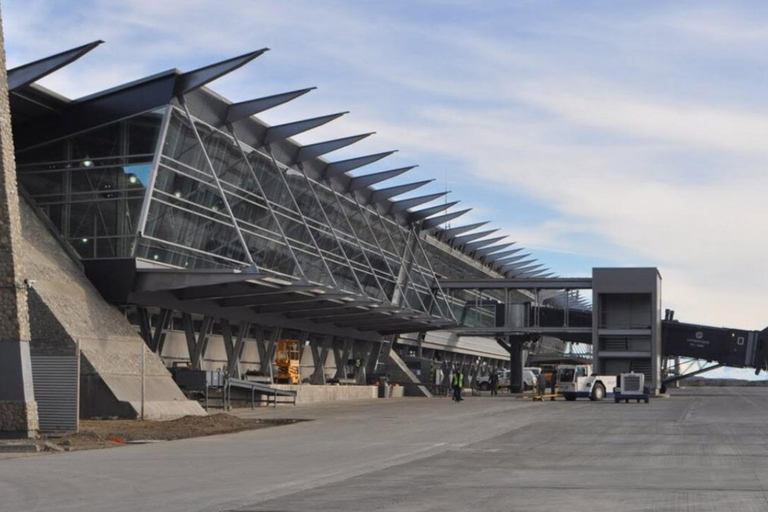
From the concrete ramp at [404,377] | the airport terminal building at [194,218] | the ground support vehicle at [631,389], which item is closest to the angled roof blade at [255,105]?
the airport terminal building at [194,218]

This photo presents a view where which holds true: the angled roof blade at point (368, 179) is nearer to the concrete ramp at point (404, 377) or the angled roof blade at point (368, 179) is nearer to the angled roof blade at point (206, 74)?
the concrete ramp at point (404, 377)

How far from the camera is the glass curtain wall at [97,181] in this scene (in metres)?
38.7

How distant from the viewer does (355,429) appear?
29203mm

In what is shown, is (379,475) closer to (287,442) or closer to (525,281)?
(287,442)

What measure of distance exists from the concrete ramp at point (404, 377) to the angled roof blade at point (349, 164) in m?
17.4

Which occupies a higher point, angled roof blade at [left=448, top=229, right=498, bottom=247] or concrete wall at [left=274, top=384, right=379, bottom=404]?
angled roof blade at [left=448, top=229, right=498, bottom=247]

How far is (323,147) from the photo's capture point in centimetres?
4978

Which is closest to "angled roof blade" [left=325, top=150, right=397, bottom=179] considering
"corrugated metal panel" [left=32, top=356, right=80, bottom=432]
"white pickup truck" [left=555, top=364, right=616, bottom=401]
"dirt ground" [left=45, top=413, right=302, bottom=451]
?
"white pickup truck" [left=555, top=364, right=616, bottom=401]

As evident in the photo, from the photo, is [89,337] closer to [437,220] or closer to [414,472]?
[414,472]

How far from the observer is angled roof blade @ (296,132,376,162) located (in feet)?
156

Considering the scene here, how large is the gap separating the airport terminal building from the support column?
6.20 meters

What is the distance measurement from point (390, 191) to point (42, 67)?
28.7m

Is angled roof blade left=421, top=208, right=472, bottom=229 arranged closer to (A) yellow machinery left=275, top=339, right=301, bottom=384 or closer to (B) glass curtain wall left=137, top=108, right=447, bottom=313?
(B) glass curtain wall left=137, top=108, right=447, bottom=313

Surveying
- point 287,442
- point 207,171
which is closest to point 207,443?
point 287,442
